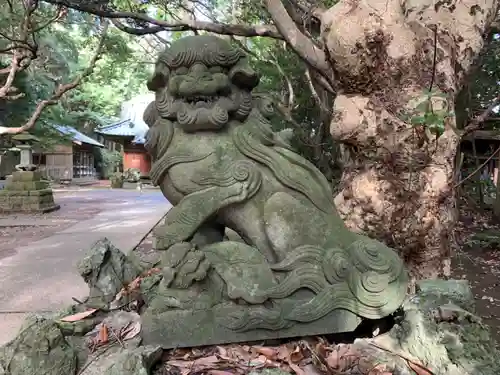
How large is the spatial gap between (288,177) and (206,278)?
1.89ft

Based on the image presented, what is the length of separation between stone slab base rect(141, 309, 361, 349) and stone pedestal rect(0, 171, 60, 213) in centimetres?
1070

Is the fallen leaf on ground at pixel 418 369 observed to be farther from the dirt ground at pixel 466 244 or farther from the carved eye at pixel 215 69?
the carved eye at pixel 215 69

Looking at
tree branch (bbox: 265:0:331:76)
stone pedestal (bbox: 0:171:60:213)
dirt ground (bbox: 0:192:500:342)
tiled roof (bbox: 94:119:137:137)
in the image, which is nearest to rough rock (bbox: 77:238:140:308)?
dirt ground (bbox: 0:192:500:342)

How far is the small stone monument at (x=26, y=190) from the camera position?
11414 mm

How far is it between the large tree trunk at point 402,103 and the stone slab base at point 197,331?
5.00ft

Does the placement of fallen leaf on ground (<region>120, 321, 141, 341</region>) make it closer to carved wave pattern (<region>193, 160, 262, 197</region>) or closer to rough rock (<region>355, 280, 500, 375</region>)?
carved wave pattern (<region>193, 160, 262, 197</region>)

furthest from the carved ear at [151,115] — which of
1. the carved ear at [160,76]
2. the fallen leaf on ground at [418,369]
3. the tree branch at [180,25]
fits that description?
the tree branch at [180,25]

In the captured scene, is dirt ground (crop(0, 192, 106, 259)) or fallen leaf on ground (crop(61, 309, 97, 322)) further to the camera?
dirt ground (crop(0, 192, 106, 259))

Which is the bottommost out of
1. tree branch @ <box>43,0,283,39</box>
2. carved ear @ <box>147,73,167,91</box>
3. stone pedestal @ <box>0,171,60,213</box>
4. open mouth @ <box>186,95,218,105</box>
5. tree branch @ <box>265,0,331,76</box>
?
stone pedestal @ <box>0,171,60,213</box>

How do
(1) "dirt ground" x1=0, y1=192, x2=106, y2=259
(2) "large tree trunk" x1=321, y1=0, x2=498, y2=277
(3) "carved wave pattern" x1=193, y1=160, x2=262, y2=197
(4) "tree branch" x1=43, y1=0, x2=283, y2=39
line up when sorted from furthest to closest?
(1) "dirt ground" x1=0, y1=192, x2=106, y2=259 < (4) "tree branch" x1=43, y1=0, x2=283, y2=39 < (2) "large tree trunk" x1=321, y1=0, x2=498, y2=277 < (3) "carved wave pattern" x1=193, y1=160, x2=262, y2=197

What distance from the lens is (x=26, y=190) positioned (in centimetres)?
1173

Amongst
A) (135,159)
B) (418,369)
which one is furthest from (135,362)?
(135,159)

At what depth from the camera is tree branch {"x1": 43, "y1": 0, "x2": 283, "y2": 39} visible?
4672mm

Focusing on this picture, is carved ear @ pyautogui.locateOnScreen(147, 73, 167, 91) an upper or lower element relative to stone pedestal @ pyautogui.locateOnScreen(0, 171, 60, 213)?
upper
